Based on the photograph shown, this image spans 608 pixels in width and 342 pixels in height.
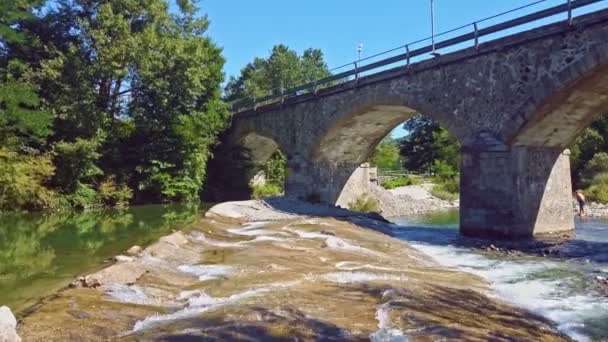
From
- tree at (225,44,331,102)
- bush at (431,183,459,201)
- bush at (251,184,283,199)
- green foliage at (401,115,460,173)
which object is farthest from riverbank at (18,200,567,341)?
tree at (225,44,331,102)

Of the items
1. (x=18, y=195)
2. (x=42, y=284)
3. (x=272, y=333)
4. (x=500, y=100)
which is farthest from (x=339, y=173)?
(x=272, y=333)

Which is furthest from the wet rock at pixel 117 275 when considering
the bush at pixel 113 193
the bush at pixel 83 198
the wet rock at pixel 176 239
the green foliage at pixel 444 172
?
the green foliage at pixel 444 172

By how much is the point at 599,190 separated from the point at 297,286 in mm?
27011

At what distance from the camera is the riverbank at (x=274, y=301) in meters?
5.76

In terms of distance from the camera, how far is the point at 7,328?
4945 millimetres

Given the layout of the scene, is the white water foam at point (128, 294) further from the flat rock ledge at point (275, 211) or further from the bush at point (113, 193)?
the bush at point (113, 193)

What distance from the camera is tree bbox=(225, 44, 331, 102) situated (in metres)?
62.2

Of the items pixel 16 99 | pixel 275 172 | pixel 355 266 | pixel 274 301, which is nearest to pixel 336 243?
pixel 355 266

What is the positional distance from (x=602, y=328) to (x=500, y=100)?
32.9 feet

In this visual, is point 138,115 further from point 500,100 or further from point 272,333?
point 272,333

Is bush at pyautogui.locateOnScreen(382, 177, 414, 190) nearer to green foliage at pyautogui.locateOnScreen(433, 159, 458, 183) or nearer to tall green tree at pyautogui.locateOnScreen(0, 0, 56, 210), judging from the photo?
green foliage at pyautogui.locateOnScreen(433, 159, 458, 183)

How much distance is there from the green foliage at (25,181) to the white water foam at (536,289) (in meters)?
16.7

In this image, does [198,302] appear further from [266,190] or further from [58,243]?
[266,190]

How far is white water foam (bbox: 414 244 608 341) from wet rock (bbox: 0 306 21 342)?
5.98 metres
